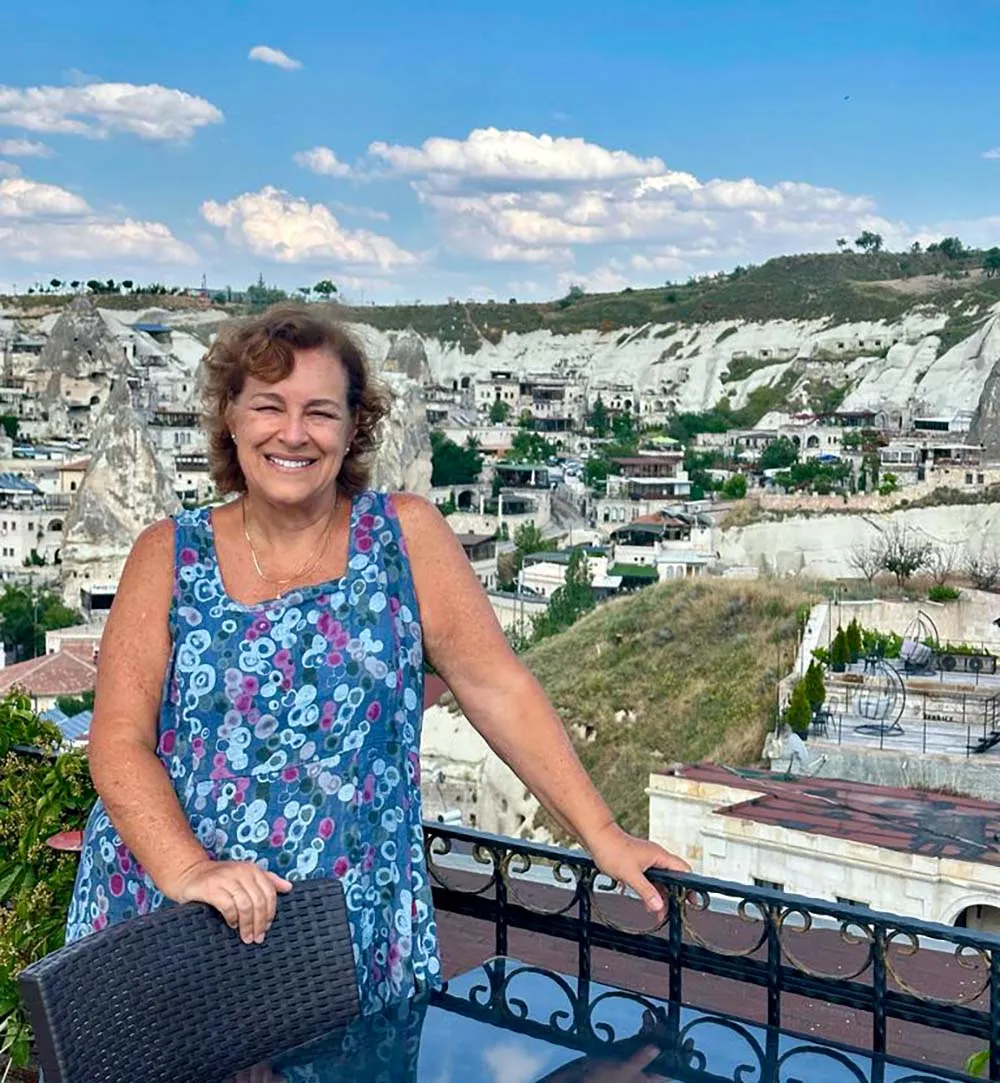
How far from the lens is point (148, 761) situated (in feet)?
6.31

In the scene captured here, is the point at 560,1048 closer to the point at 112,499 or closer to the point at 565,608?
the point at 565,608

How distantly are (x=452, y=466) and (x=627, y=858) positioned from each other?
50.3 meters

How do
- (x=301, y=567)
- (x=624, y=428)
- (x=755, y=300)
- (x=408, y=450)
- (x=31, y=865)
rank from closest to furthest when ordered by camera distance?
1. (x=301, y=567)
2. (x=31, y=865)
3. (x=408, y=450)
4. (x=624, y=428)
5. (x=755, y=300)

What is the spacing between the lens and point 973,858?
Result: 6910mm

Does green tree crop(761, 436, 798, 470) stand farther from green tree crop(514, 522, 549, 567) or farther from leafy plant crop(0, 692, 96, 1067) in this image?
leafy plant crop(0, 692, 96, 1067)

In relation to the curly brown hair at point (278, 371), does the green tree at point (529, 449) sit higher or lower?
lower

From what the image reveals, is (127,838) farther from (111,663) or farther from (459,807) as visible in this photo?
(459,807)

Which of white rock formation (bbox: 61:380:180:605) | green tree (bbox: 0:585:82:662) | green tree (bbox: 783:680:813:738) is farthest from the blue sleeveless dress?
white rock formation (bbox: 61:380:180:605)

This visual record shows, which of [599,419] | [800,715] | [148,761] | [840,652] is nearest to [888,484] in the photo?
[840,652]

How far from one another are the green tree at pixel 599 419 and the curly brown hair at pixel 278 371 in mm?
62628

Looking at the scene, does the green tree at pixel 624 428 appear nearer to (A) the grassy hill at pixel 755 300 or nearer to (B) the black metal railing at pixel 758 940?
(A) the grassy hill at pixel 755 300

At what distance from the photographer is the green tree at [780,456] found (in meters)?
49.2

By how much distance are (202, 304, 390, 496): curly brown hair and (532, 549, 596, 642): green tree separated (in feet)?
73.4

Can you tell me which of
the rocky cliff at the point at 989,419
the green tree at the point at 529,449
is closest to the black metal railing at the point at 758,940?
the rocky cliff at the point at 989,419
